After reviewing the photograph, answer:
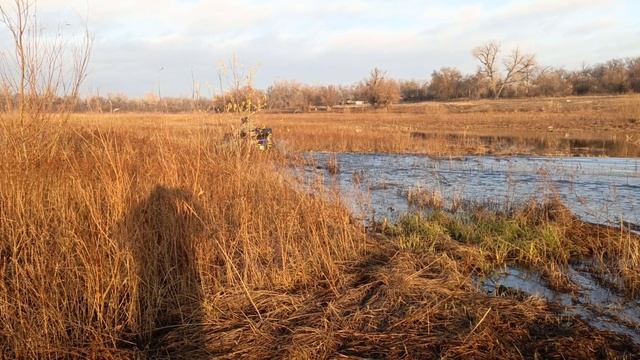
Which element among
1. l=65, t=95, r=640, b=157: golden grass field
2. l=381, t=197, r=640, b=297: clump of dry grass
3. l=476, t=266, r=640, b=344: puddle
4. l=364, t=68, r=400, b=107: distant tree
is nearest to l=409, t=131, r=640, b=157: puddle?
l=65, t=95, r=640, b=157: golden grass field

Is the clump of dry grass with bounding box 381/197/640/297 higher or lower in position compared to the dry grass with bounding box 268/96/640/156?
lower

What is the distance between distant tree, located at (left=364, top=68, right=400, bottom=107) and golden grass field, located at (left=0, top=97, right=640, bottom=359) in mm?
54496

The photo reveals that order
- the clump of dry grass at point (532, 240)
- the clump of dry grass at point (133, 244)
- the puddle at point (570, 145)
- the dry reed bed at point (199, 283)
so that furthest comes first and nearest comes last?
the puddle at point (570, 145)
the clump of dry grass at point (532, 240)
the clump of dry grass at point (133, 244)
the dry reed bed at point (199, 283)

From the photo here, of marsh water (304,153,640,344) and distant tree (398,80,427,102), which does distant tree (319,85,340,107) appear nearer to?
distant tree (398,80,427,102)

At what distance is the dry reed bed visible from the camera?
3.41 meters

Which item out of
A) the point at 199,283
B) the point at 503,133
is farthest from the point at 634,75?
the point at 199,283

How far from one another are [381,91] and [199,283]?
187 feet

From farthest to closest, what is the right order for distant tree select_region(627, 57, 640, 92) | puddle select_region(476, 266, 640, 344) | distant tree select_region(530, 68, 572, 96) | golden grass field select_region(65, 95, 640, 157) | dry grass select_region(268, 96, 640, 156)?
distant tree select_region(530, 68, 572, 96)
distant tree select_region(627, 57, 640, 92)
dry grass select_region(268, 96, 640, 156)
golden grass field select_region(65, 95, 640, 157)
puddle select_region(476, 266, 640, 344)

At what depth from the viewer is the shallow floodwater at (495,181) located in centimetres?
834

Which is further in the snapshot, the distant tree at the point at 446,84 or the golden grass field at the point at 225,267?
the distant tree at the point at 446,84

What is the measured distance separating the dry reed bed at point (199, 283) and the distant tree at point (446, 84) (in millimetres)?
68381

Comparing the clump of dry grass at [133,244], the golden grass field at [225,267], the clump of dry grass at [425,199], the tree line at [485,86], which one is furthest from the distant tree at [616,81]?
the clump of dry grass at [133,244]

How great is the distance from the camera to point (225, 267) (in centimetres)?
450

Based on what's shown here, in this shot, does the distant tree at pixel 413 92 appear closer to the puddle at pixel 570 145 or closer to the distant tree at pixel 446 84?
the distant tree at pixel 446 84
